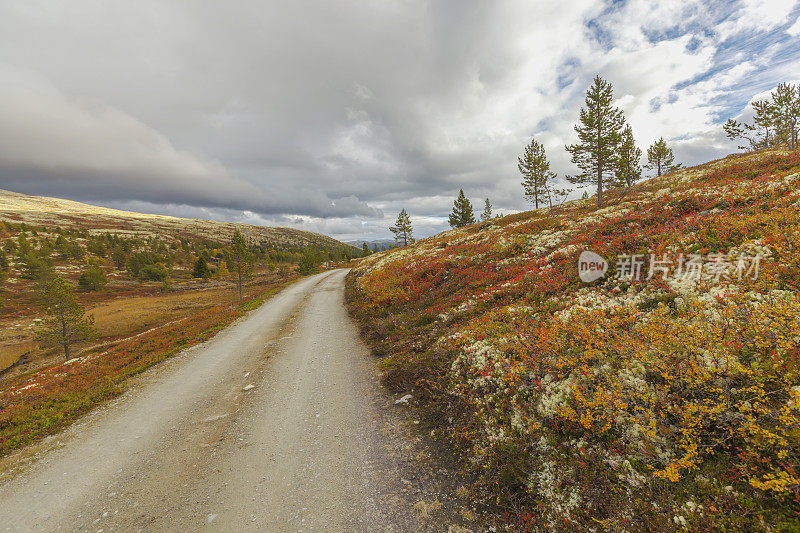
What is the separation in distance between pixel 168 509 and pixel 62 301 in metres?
44.5

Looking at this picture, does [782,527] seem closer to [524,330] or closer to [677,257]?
[524,330]

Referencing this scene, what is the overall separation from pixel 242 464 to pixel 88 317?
46.2m

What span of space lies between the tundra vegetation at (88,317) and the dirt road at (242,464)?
229cm

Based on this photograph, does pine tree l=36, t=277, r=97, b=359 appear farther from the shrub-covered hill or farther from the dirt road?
the shrub-covered hill

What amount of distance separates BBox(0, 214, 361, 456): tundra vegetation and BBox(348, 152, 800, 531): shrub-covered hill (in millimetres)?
12470

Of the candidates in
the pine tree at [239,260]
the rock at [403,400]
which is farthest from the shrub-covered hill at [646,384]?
the pine tree at [239,260]

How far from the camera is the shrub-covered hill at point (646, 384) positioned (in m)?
3.67

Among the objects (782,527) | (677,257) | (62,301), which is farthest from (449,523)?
(62,301)

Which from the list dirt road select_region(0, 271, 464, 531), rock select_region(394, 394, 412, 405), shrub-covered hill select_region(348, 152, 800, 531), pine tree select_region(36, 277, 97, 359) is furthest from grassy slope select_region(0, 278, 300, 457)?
pine tree select_region(36, 277, 97, 359)

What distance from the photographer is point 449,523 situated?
4715mm

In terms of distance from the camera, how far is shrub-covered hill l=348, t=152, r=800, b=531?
144 inches

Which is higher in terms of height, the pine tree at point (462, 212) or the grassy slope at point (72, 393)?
the pine tree at point (462, 212)

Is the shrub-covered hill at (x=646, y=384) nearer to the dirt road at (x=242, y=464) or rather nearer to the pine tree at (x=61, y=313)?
the dirt road at (x=242, y=464)

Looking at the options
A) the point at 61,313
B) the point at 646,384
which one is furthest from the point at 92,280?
the point at 646,384
